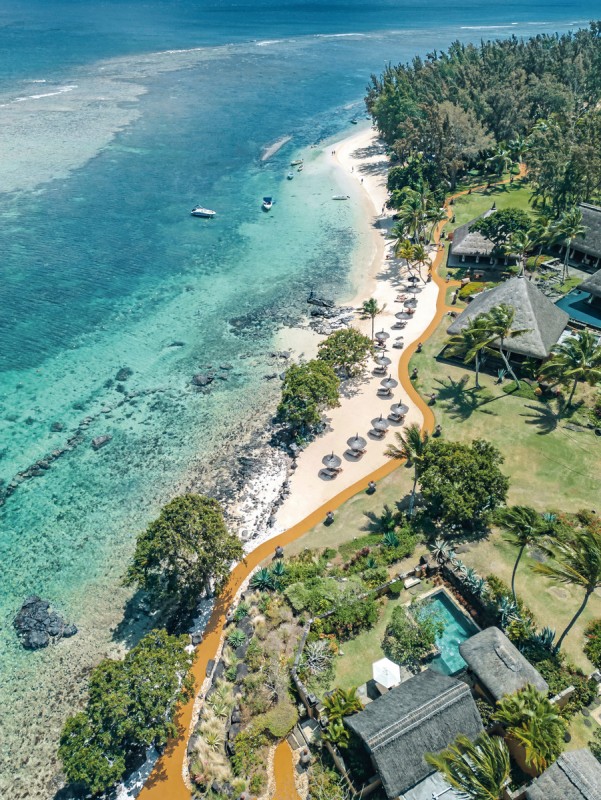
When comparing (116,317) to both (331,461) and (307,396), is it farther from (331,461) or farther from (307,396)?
(331,461)

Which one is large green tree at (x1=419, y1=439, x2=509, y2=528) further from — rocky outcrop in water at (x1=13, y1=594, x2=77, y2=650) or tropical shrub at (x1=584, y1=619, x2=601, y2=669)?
rocky outcrop in water at (x1=13, y1=594, x2=77, y2=650)

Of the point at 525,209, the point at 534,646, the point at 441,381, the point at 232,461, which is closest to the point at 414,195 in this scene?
the point at 525,209

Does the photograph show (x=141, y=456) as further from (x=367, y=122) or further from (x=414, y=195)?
(x=367, y=122)

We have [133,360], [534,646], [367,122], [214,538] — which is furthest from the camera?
[367,122]

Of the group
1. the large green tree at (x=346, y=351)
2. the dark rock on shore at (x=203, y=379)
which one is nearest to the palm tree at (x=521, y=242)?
the large green tree at (x=346, y=351)

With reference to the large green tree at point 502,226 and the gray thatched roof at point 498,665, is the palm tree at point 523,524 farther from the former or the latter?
the large green tree at point 502,226
